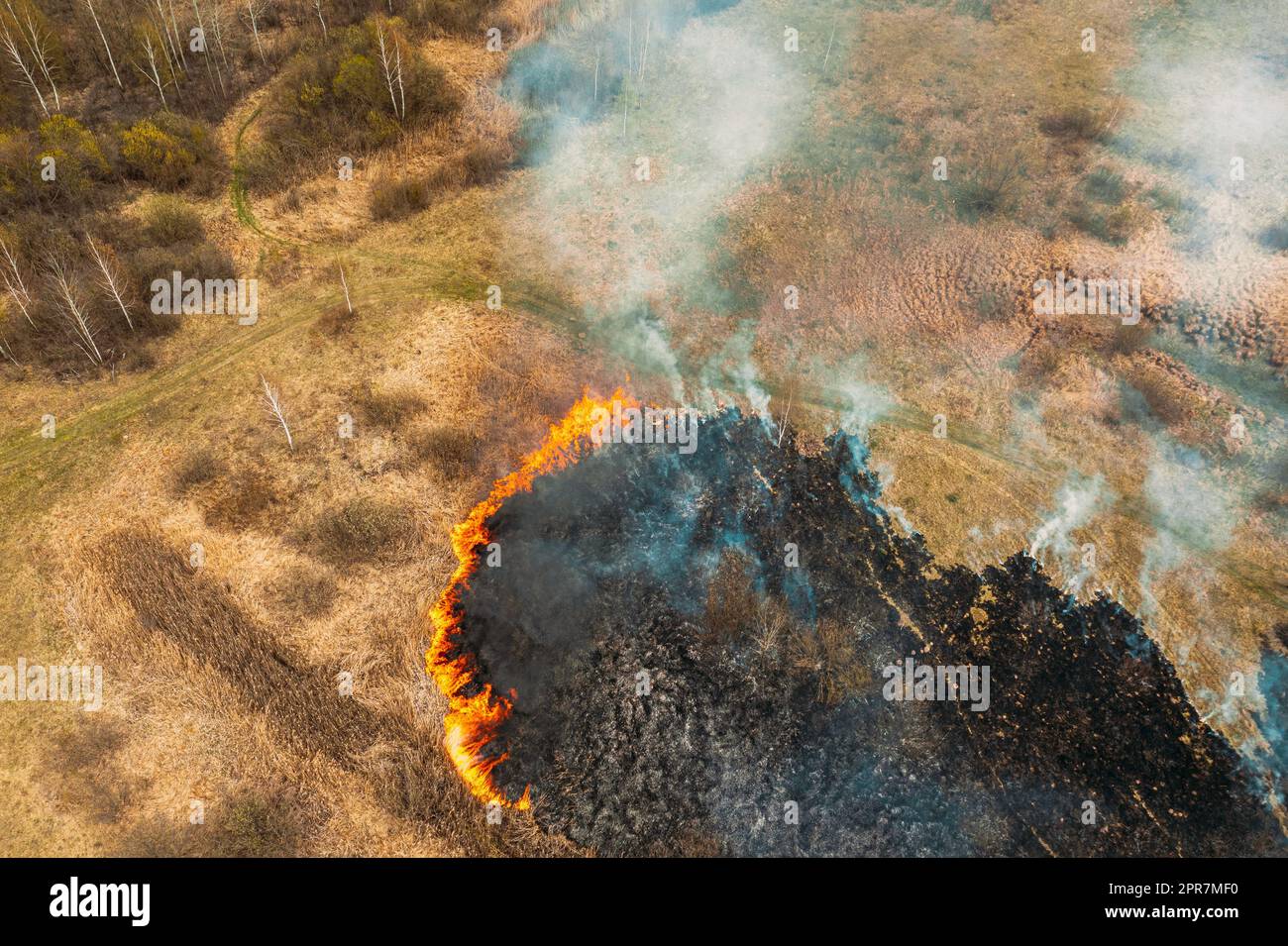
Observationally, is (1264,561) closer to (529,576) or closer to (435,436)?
(529,576)

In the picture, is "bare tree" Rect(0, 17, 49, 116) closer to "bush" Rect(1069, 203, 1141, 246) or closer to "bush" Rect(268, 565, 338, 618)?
"bush" Rect(268, 565, 338, 618)

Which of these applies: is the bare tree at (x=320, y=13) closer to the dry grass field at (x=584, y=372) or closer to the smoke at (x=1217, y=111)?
the dry grass field at (x=584, y=372)

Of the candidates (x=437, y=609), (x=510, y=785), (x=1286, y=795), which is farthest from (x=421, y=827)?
(x=1286, y=795)

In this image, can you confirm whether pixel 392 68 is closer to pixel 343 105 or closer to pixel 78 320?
pixel 343 105

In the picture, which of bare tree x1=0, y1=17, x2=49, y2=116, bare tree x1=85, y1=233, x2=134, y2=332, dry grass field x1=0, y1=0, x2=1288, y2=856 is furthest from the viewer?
bare tree x1=0, y1=17, x2=49, y2=116

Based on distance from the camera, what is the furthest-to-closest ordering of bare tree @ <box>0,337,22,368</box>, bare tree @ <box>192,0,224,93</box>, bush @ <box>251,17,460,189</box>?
bare tree @ <box>192,0,224,93</box> < bush @ <box>251,17,460,189</box> < bare tree @ <box>0,337,22,368</box>

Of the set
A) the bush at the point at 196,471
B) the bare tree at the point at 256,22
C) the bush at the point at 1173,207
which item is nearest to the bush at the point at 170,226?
the bush at the point at 196,471

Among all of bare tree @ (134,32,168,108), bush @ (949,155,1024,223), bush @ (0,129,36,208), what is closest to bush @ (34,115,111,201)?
bush @ (0,129,36,208)
